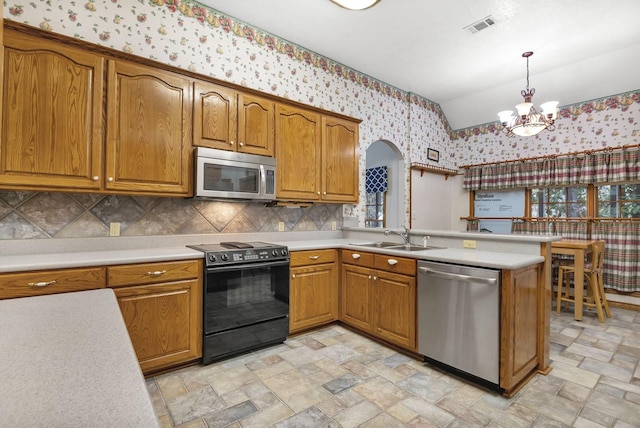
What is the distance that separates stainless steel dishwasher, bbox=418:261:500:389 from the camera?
2115mm

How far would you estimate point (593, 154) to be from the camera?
4438 mm

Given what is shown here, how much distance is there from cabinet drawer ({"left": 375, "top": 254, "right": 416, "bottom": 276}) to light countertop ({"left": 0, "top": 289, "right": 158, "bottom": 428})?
2.05 meters

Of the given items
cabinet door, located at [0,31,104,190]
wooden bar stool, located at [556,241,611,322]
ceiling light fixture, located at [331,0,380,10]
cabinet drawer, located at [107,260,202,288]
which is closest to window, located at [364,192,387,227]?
wooden bar stool, located at [556,241,611,322]

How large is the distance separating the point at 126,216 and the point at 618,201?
581 cm

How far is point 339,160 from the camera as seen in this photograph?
12.0ft

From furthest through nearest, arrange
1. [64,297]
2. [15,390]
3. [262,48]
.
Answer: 1. [262,48]
2. [64,297]
3. [15,390]

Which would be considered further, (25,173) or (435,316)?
(435,316)

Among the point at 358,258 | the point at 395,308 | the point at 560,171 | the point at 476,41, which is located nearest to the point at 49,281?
the point at 358,258

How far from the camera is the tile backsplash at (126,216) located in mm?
2279

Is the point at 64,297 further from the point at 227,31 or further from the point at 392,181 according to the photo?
the point at 392,181

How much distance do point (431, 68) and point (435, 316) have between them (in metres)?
3.30

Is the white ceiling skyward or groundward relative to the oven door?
skyward

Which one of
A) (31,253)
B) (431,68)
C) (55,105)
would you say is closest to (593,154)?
(431,68)

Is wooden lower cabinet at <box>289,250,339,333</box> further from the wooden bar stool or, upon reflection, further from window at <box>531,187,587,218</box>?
window at <box>531,187,587,218</box>
